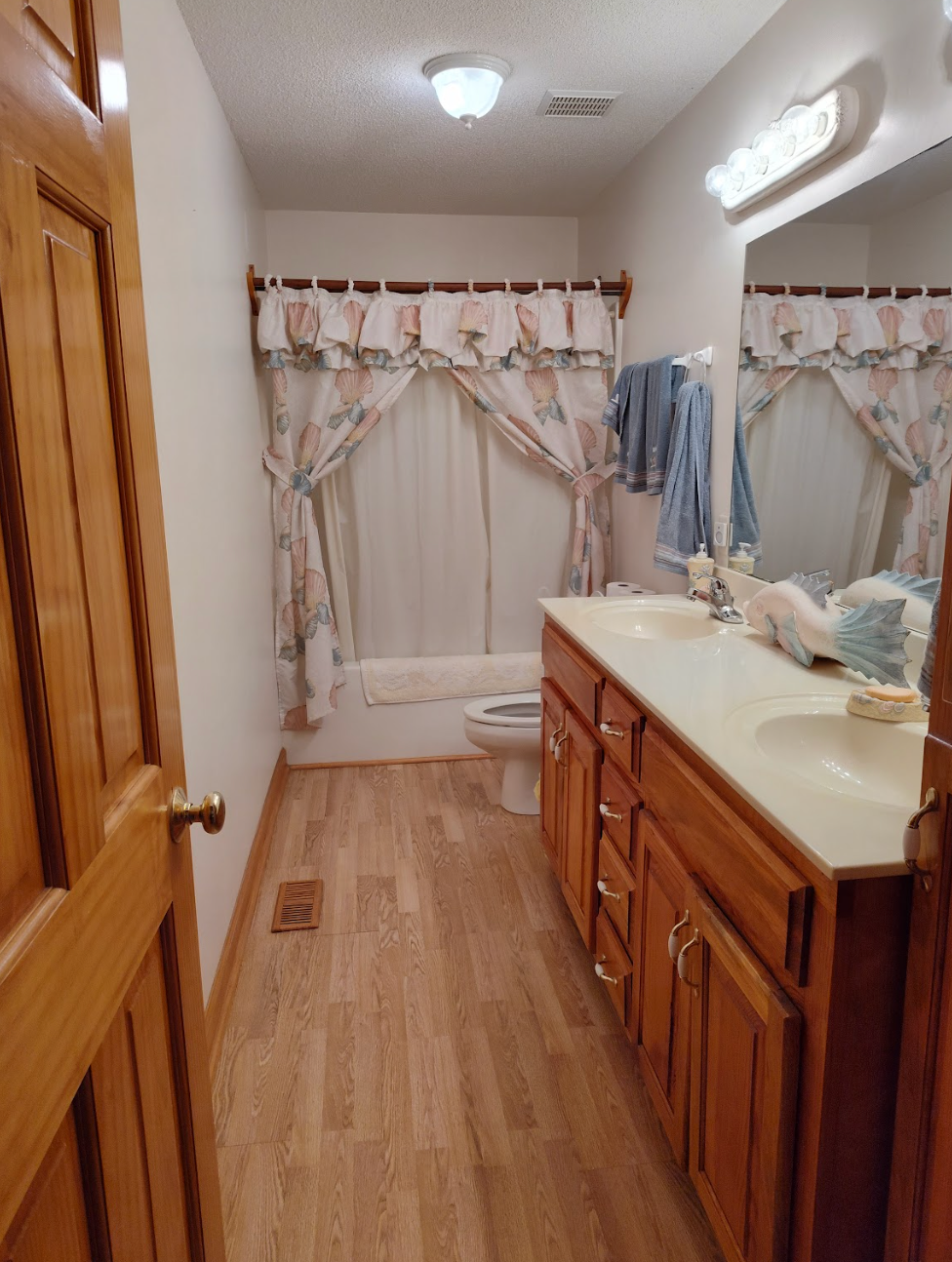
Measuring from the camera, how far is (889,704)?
4.47 ft

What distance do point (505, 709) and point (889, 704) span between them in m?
1.99

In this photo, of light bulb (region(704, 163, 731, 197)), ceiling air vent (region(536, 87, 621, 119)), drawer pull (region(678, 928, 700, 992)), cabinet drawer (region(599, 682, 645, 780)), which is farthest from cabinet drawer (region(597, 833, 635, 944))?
ceiling air vent (region(536, 87, 621, 119))

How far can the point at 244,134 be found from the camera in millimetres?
2721

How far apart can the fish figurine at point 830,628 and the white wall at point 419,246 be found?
2462 mm

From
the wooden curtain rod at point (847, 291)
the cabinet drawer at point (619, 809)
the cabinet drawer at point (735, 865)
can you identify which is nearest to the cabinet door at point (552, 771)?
the cabinet drawer at point (619, 809)

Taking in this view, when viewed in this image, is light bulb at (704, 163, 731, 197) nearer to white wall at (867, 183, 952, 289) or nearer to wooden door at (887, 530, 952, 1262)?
white wall at (867, 183, 952, 289)

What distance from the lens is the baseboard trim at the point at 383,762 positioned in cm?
357

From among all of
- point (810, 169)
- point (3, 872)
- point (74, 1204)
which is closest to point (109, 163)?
point (3, 872)

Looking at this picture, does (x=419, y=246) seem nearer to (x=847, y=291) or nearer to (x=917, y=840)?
(x=847, y=291)

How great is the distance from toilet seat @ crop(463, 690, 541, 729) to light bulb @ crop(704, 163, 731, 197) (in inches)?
68.7

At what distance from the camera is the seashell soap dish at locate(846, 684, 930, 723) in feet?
4.44

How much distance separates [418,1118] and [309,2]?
2534 mm

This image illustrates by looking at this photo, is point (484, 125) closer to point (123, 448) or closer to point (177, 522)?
point (177, 522)

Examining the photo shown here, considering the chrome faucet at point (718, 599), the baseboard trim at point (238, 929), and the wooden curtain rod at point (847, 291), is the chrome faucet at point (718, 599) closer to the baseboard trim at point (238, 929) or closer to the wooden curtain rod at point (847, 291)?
the wooden curtain rod at point (847, 291)
